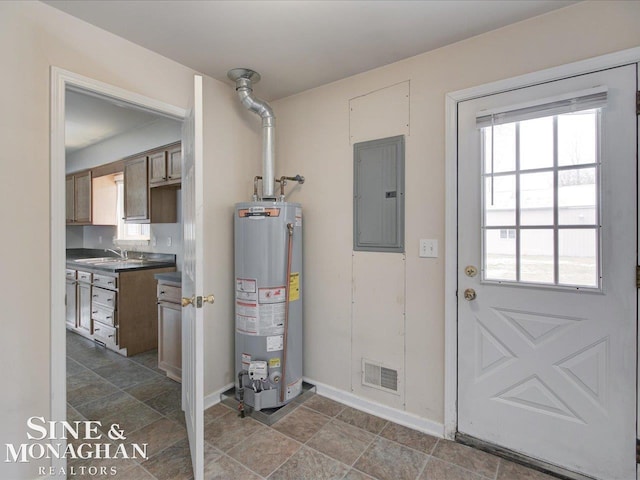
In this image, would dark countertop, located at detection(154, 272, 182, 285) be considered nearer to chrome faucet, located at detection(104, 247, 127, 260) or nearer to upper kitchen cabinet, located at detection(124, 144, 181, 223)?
upper kitchen cabinet, located at detection(124, 144, 181, 223)

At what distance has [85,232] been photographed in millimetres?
5219

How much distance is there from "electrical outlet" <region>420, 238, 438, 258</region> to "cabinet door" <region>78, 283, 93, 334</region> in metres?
3.73

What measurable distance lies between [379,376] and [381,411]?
9.5 inches

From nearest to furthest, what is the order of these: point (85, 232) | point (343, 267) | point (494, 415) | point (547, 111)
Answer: point (547, 111), point (494, 415), point (343, 267), point (85, 232)

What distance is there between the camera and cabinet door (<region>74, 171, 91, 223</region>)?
4414 mm

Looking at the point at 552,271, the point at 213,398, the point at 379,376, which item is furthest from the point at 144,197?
the point at 552,271

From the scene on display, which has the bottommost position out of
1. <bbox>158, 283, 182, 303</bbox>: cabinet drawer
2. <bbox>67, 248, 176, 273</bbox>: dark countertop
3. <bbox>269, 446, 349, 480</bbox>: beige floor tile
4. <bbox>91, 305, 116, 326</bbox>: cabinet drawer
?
<bbox>269, 446, 349, 480</bbox>: beige floor tile

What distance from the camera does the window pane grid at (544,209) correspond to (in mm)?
1619

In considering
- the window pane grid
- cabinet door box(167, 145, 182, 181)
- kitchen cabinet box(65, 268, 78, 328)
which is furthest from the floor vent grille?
kitchen cabinet box(65, 268, 78, 328)

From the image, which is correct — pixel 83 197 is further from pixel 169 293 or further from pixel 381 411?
pixel 381 411

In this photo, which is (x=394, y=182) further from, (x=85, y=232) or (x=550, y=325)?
(x=85, y=232)

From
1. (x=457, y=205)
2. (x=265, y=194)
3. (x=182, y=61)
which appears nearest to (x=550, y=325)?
(x=457, y=205)

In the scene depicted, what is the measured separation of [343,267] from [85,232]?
16.1 feet

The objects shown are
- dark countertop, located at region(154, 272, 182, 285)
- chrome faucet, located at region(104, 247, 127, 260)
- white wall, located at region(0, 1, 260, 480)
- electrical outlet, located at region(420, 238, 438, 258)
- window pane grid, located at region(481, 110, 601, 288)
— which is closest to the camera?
white wall, located at region(0, 1, 260, 480)
